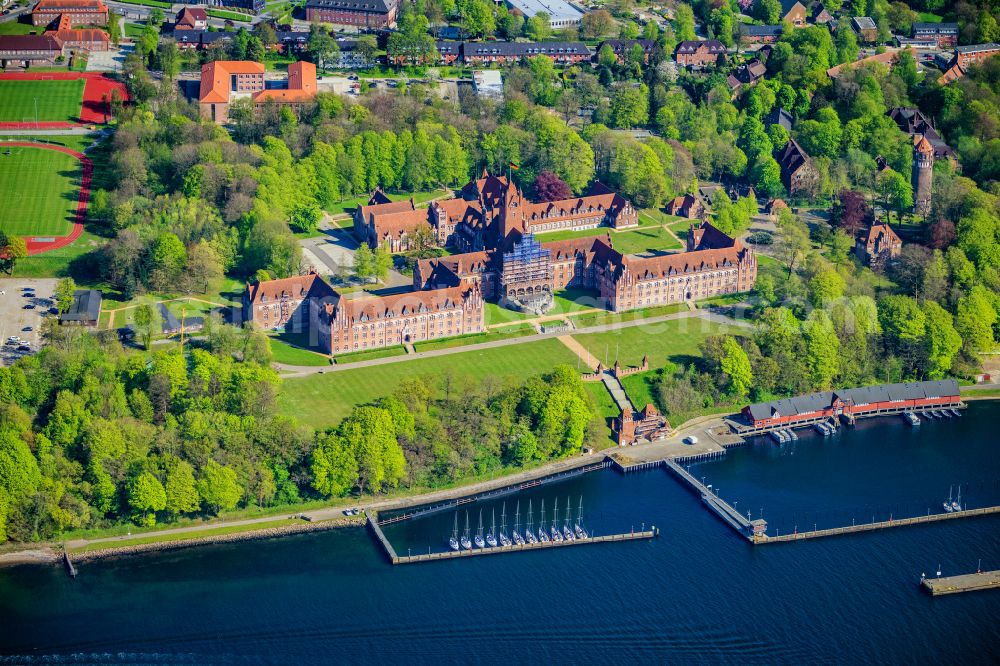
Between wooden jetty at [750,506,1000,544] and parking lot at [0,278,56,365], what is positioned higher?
parking lot at [0,278,56,365]

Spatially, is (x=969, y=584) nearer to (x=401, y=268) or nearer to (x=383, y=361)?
(x=383, y=361)

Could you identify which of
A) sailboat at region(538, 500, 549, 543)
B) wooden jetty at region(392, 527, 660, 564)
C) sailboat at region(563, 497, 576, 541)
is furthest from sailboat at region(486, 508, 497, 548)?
sailboat at region(563, 497, 576, 541)

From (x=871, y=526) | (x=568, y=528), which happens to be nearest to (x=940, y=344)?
(x=871, y=526)

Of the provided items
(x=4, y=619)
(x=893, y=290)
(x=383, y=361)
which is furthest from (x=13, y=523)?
(x=893, y=290)

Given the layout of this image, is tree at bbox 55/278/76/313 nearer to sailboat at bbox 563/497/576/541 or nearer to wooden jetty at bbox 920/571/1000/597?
sailboat at bbox 563/497/576/541

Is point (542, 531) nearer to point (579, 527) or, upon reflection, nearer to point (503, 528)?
point (579, 527)
